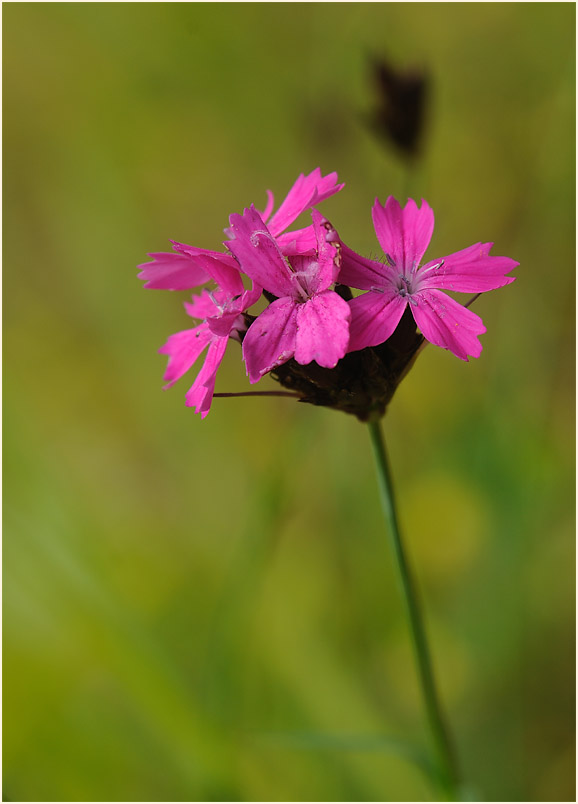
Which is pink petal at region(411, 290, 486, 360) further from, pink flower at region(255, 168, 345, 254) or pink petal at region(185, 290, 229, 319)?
pink petal at region(185, 290, 229, 319)

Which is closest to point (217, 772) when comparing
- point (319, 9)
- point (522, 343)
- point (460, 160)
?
point (522, 343)

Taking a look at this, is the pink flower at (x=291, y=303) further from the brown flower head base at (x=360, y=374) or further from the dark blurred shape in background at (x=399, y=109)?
the dark blurred shape in background at (x=399, y=109)

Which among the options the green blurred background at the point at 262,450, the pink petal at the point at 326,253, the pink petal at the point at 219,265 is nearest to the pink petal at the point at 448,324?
the pink petal at the point at 326,253

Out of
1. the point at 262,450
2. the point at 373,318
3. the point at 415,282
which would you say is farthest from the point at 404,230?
the point at 262,450

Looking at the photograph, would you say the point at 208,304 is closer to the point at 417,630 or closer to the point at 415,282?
the point at 415,282

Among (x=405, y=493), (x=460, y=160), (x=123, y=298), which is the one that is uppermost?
(x=460, y=160)

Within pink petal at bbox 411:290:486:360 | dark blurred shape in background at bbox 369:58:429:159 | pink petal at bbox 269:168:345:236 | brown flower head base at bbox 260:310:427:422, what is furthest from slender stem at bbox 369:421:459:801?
dark blurred shape in background at bbox 369:58:429:159

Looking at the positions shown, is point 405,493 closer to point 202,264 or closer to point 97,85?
point 202,264
